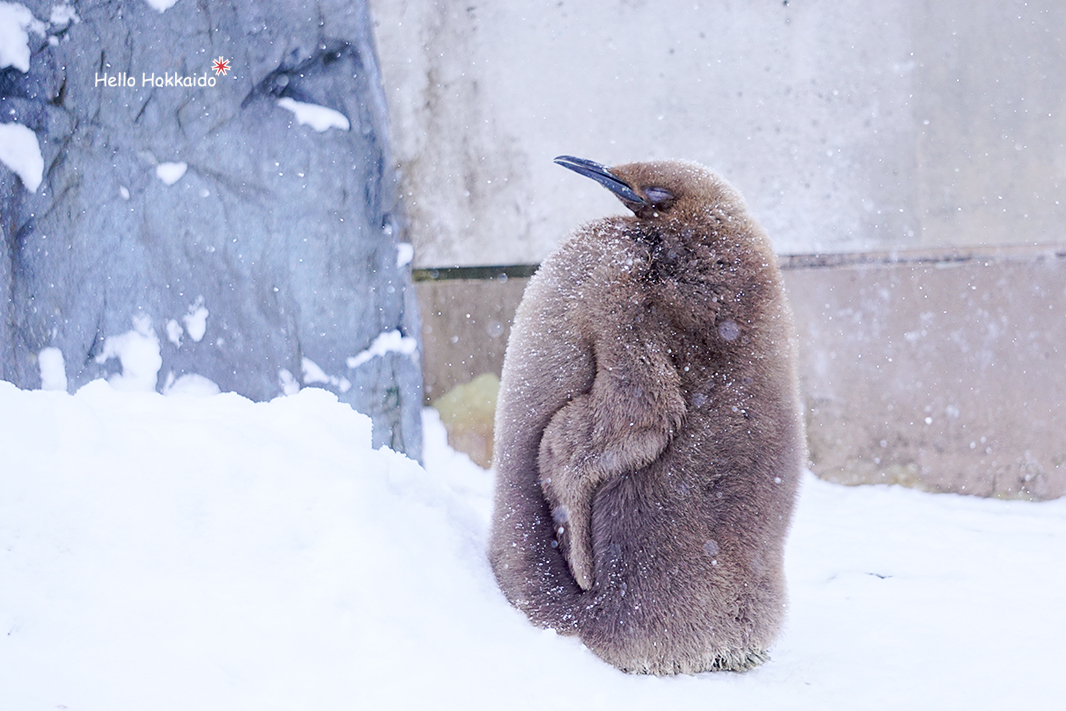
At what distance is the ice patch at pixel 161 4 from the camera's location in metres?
2.54

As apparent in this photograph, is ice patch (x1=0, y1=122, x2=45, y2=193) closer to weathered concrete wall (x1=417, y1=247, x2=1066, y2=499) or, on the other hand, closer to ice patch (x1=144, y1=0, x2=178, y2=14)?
ice patch (x1=144, y1=0, x2=178, y2=14)

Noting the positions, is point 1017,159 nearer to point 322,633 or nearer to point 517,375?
point 517,375

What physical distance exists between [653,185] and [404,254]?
1.77 meters

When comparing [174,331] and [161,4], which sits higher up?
[161,4]

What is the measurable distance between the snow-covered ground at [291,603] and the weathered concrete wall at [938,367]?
1.46m

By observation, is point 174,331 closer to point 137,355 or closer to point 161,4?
point 137,355

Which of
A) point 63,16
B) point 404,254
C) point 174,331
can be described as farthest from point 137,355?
point 63,16

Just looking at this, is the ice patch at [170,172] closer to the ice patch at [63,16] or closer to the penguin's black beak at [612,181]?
the ice patch at [63,16]

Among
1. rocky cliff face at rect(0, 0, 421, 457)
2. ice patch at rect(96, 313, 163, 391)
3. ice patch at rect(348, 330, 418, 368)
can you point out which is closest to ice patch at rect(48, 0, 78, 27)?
rocky cliff face at rect(0, 0, 421, 457)

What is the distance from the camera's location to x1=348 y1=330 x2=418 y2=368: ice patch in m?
2.71

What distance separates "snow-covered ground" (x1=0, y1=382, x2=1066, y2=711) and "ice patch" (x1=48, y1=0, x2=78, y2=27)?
1680 mm

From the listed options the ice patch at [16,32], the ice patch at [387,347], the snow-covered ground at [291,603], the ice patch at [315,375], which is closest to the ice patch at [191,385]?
the ice patch at [315,375]

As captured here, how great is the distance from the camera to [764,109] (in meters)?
2.89

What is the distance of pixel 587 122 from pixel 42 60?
177 centimetres
